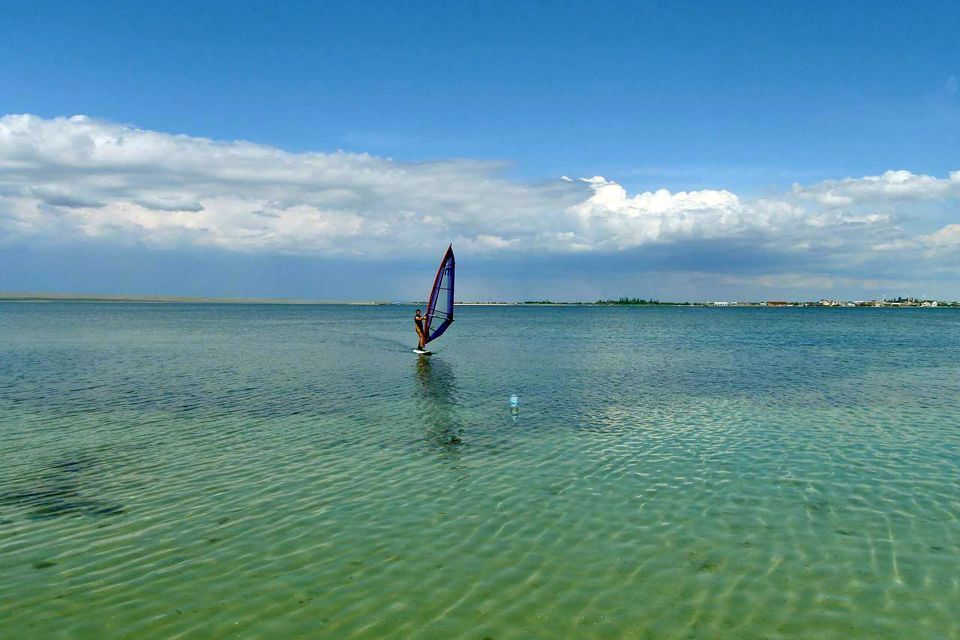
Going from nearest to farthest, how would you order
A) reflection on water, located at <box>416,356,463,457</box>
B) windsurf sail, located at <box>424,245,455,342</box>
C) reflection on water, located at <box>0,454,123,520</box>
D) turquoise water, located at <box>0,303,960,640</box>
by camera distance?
turquoise water, located at <box>0,303,960,640</box>, reflection on water, located at <box>0,454,123,520</box>, reflection on water, located at <box>416,356,463,457</box>, windsurf sail, located at <box>424,245,455,342</box>

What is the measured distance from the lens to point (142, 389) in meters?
32.5

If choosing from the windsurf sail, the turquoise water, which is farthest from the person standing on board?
the turquoise water

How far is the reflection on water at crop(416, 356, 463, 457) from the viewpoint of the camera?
21.3 metres

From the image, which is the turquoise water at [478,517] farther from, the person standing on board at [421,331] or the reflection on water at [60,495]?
the person standing on board at [421,331]

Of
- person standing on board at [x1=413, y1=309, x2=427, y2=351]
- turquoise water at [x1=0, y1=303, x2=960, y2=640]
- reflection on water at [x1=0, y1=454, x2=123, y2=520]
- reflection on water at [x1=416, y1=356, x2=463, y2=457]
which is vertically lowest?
reflection on water at [x1=416, y1=356, x2=463, y2=457]

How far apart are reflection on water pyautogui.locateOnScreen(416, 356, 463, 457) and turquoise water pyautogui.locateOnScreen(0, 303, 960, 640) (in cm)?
24

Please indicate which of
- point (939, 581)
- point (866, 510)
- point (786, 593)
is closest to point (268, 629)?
point (786, 593)

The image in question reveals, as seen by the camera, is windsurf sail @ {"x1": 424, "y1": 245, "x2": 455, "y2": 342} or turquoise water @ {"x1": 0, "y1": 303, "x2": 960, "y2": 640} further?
windsurf sail @ {"x1": 424, "y1": 245, "x2": 455, "y2": 342}

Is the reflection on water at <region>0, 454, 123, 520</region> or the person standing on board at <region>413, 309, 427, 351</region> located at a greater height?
the person standing on board at <region>413, 309, 427, 351</region>

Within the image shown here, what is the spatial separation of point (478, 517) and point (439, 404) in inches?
619

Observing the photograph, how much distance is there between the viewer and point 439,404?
28.9m

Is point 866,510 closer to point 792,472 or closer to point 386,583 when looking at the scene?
point 792,472

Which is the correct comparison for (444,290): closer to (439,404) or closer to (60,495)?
(439,404)

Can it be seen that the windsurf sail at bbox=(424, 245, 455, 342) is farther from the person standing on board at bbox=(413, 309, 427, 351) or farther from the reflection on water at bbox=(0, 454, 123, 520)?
the reflection on water at bbox=(0, 454, 123, 520)
